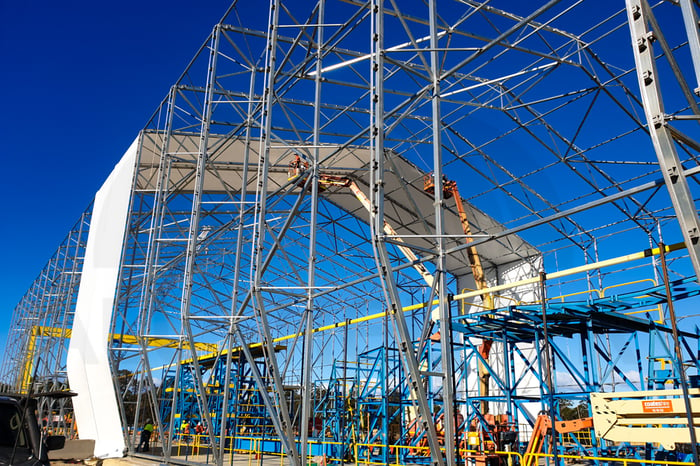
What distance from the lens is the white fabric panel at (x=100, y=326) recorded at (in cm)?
1661

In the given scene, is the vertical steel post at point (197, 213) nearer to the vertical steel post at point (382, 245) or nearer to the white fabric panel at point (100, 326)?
the white fabric panel at point (100, 326)

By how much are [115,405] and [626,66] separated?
17.7 metres

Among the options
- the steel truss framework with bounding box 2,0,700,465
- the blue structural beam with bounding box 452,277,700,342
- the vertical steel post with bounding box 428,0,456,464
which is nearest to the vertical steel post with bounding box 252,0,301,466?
the steel truss framework with bounding box 2,0,700,465

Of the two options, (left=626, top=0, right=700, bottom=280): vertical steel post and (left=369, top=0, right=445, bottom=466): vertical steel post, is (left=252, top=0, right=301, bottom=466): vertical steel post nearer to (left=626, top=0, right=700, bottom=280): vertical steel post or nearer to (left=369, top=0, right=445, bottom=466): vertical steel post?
(left=369, top=0, right=445, bottom=466): vertical steel post

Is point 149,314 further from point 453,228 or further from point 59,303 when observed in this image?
point 59,303

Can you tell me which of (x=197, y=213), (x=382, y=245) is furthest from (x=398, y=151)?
(x=382, y=245)

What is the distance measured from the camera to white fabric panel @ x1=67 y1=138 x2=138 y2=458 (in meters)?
16.6

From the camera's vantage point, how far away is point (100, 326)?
17.9 m

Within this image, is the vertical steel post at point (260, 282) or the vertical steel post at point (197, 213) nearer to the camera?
the vertical steel post at point (260, 282)

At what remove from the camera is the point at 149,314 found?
15.5 metres

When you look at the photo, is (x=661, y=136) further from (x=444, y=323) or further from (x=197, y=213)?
(x=197, y=213)

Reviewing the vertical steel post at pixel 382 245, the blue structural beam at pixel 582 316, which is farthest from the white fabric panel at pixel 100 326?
the vertical steel post at pixel 382 245

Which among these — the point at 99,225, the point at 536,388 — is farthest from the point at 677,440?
the point at 99,225

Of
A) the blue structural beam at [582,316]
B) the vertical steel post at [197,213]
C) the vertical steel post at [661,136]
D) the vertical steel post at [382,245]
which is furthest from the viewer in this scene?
the blue structural beam at [582,316]
